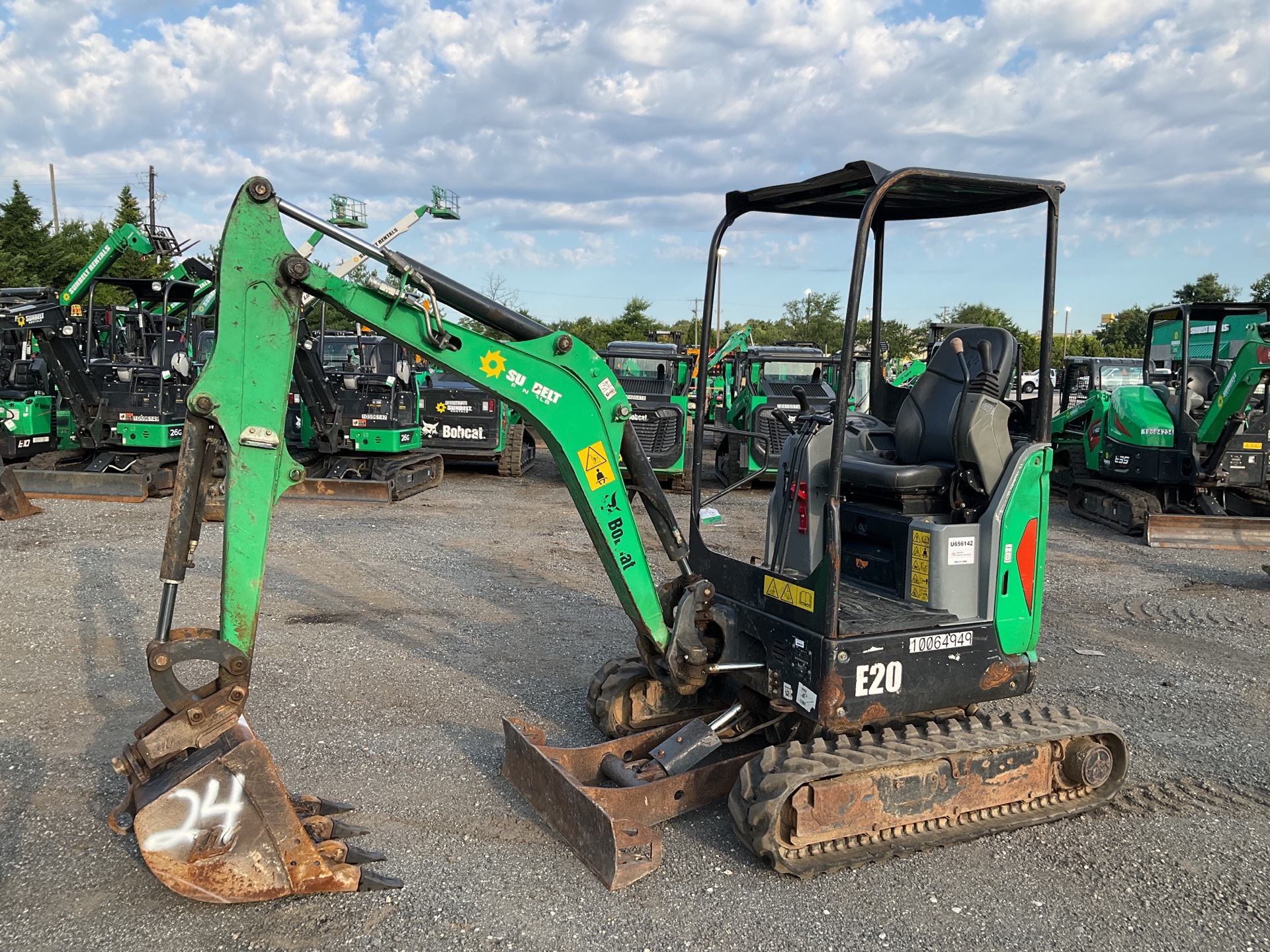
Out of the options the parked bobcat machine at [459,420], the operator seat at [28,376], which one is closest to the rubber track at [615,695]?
the parked bobcat machine at [459,420]

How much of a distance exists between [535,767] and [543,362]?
181 centimetres

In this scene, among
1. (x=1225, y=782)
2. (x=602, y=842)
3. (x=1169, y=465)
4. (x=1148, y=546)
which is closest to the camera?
(x=602, y=842)

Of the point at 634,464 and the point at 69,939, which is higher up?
the point at 634,464

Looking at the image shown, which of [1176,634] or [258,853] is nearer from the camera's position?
[258,853]

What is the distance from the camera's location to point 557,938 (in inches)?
140

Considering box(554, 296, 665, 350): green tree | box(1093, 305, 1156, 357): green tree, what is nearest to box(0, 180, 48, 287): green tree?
box(554, 296, 665, 350): green tree

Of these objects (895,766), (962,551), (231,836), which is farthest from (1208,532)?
(231,836)

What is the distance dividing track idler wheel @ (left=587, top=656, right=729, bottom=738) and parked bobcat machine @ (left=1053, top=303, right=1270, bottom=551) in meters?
8.43

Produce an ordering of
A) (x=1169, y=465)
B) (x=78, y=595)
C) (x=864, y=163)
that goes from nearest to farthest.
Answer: (x=864, y=163) → (x=78, y=595) → (x=1169, y=465)

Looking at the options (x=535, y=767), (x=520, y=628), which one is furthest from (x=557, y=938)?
(x=520, y=628)

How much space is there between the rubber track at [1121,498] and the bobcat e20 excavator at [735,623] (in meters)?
8.02

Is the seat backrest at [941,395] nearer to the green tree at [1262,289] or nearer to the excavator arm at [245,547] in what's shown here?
the excavator arm at [245,547]

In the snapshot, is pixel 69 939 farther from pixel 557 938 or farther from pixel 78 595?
pixel 78 595

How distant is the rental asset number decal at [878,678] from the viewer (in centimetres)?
423
